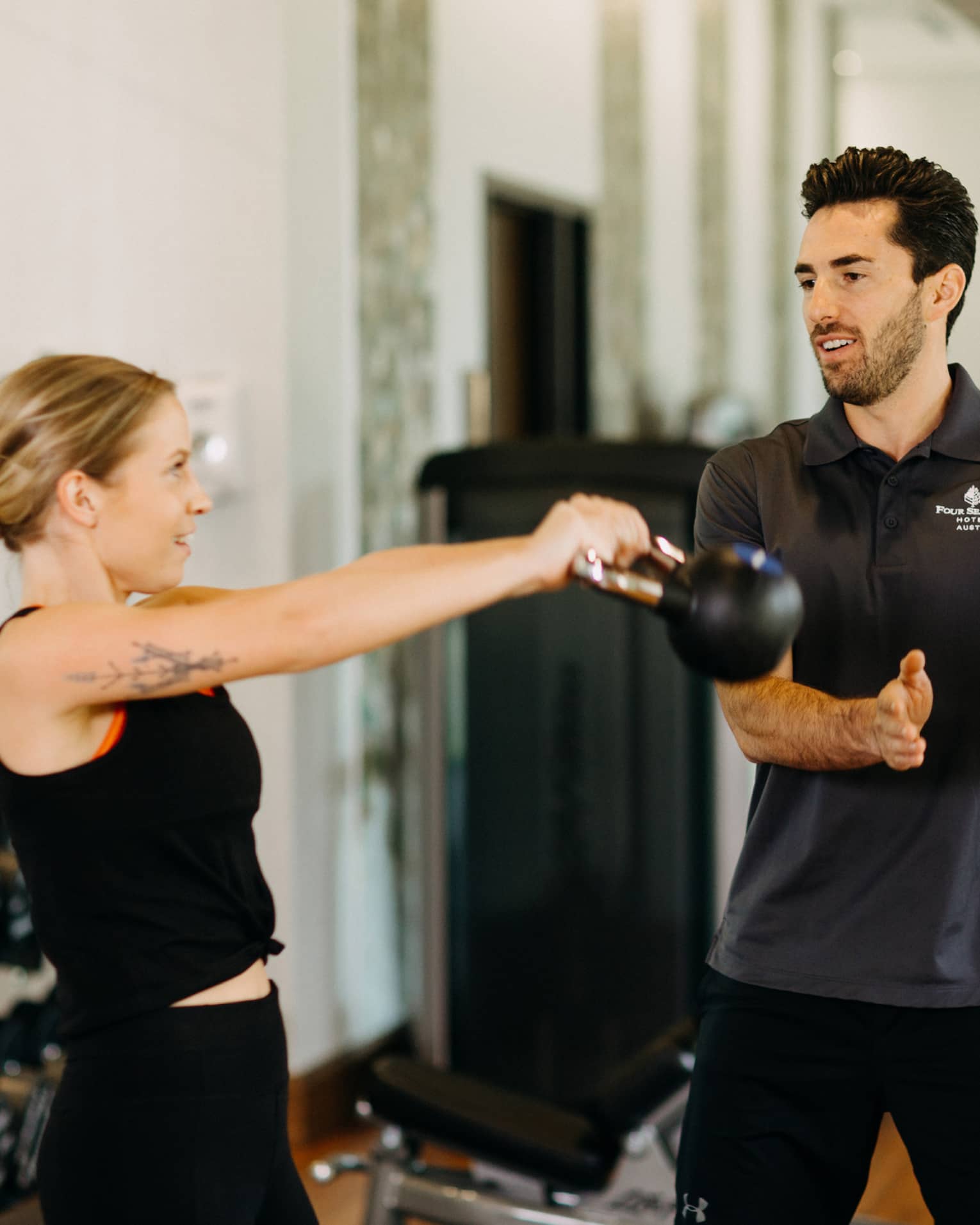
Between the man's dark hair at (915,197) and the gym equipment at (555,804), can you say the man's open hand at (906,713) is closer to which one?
the man's dark hair at (915,197)

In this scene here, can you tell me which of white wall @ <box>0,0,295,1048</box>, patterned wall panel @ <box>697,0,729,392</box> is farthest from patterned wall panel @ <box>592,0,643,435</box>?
white wall @ <box>0,0,295,1048</box>

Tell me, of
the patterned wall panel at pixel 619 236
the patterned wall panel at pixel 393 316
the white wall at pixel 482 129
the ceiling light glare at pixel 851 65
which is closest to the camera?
the ceiling light glare at pixel 851 65

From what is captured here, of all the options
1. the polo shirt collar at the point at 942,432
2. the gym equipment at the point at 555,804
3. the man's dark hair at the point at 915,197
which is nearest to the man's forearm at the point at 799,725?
the polo shirt collar at the point at 942,432

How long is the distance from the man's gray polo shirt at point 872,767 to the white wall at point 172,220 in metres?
1.40

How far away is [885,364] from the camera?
4.75 feet

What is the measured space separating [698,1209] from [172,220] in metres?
2.16

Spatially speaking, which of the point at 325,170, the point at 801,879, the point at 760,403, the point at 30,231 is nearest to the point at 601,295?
the point at 760,403

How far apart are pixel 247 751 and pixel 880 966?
65cm

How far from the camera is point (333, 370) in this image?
3.50 meters

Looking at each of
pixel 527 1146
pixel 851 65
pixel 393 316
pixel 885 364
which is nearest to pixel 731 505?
pixel 885 364

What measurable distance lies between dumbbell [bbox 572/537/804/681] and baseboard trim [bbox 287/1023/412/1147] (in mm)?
2336

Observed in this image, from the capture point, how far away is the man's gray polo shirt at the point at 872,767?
1.44 metres

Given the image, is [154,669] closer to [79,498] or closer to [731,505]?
[79,498]

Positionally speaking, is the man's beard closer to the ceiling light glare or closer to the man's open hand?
the man's open hand
